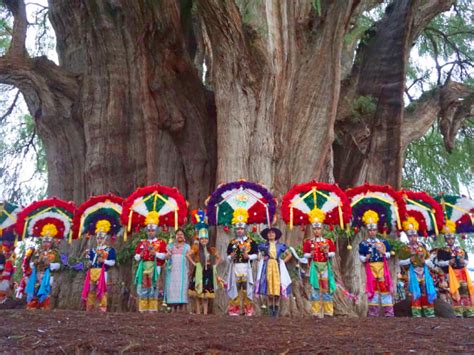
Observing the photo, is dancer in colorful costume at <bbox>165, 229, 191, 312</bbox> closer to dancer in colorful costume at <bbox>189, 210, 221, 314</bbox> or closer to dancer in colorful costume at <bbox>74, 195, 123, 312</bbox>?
dancer in colorful costume at <bbox>189, 210, 221, 314</bbox>

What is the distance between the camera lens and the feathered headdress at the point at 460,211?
25.9 feet

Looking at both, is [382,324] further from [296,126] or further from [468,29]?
[468,29]

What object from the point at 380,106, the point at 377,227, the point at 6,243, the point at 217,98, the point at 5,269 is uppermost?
the point at 380,106

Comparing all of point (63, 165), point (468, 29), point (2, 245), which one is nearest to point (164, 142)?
point (63, 165)

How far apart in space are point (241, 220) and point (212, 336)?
10.9ft

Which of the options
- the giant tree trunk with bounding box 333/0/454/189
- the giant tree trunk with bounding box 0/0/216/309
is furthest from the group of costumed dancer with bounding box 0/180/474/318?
the giant tree trunk with bounding box 333/0/454/189

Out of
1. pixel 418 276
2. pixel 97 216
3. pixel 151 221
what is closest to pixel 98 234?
pixel 97 216

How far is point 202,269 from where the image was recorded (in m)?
6.88

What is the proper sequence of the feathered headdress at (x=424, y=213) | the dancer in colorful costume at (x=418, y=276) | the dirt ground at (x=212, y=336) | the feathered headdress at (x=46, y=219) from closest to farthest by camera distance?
the dirt ground at (x=212, y=336) < the dancer in colorful costume at (x=418, y=276) < the feathered headdress at (x=424, y=213) < the feathered headdress at (x=46, y=219)

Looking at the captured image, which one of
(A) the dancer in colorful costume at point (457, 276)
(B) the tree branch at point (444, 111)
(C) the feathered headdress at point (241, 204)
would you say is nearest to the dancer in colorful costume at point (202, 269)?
(C) the feathered headdress at point (241, 204)

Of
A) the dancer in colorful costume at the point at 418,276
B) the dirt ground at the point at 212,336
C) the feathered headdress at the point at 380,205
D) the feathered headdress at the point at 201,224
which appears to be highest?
the feathered headdress at the point at 380,205

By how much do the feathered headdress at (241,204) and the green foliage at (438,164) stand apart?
7.42 meters

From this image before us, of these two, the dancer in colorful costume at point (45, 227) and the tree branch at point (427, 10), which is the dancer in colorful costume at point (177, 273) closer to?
the dancer in colorful costume at point (45, 227)

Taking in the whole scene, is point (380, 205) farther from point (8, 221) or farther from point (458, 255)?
point (8, 221)
